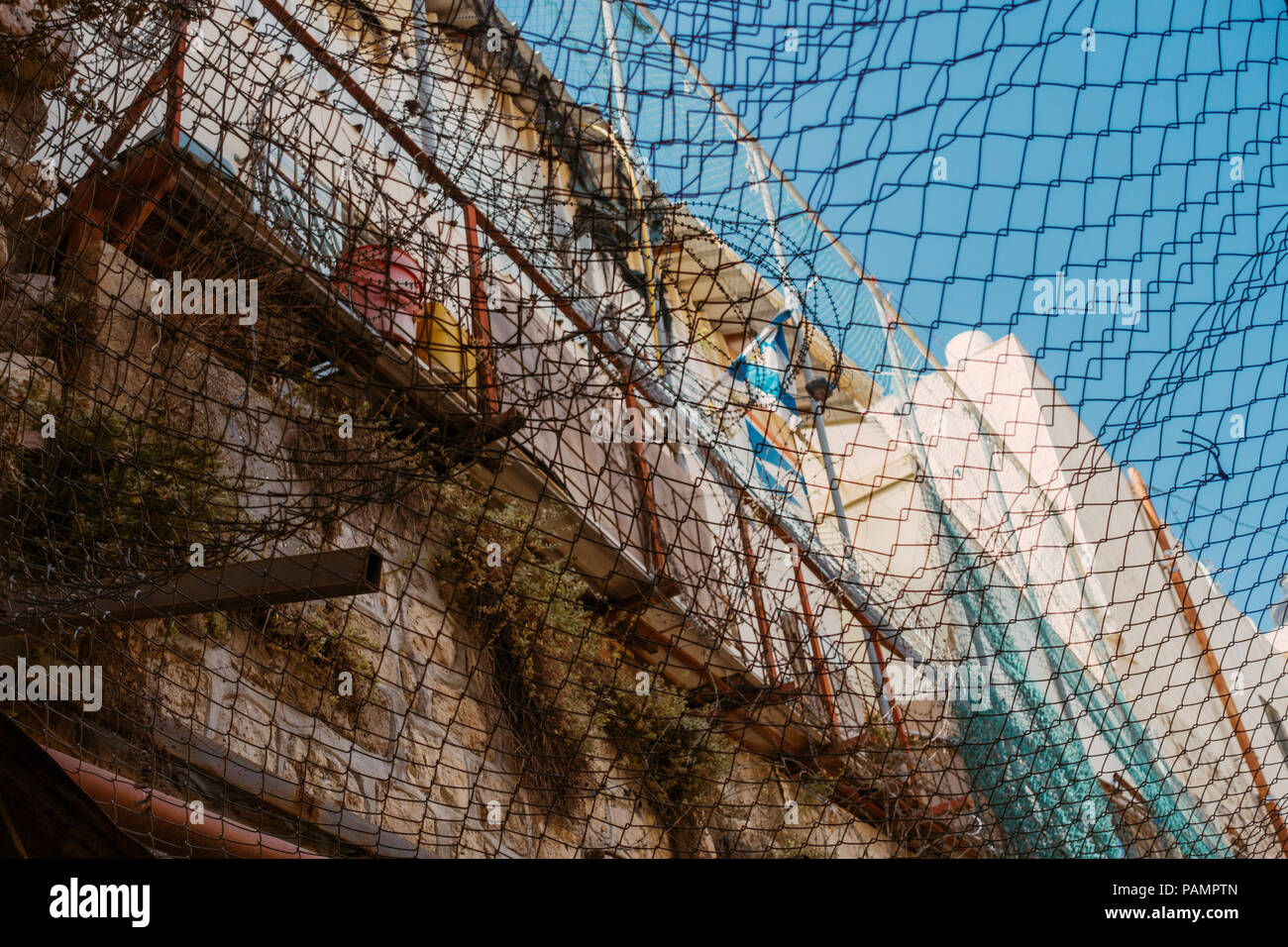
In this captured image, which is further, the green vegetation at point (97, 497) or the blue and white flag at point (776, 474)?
the blue and white flag at point (776, 474)

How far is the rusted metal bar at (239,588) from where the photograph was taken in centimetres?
274

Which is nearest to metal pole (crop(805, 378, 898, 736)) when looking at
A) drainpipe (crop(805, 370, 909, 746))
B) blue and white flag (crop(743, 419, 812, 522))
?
drainpipe (crop(805, 370, 909, 746))

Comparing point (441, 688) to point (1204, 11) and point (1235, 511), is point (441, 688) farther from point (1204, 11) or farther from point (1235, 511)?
point (1204, 11)

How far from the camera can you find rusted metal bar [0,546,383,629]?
274 cm

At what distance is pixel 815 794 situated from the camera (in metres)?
6.09

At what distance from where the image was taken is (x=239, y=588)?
2.84 meters

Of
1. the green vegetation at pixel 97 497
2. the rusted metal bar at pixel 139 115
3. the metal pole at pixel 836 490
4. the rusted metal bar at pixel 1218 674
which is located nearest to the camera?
the green vegetation at pixel 97 497

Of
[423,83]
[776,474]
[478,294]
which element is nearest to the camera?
[423,83]

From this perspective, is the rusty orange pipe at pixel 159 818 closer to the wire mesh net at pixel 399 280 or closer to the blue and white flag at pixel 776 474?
the wire mesh net at pixel 399 280

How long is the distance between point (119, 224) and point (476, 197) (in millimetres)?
1124

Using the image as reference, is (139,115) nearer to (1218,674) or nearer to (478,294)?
(478,294)

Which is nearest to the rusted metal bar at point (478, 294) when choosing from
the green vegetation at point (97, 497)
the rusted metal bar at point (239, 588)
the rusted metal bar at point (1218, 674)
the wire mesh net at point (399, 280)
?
the wire mesh net at point (399, 280)

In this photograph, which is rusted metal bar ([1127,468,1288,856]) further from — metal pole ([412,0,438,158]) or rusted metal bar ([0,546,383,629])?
metal pole ([412,0,438,158])

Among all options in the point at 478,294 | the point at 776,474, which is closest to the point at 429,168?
Answer: the point at 478,294
